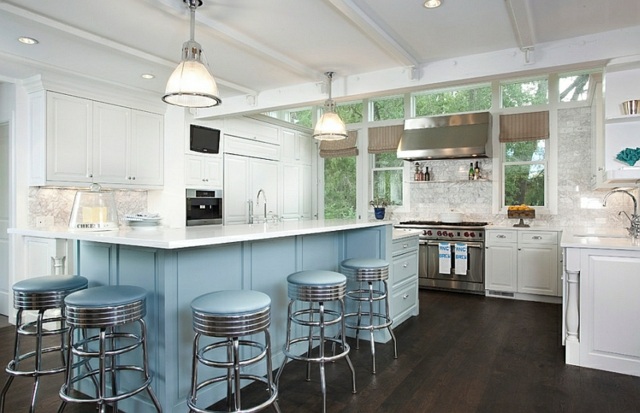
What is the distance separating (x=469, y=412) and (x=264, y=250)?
63.9 inches

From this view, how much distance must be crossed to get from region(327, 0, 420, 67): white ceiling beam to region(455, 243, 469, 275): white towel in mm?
2617

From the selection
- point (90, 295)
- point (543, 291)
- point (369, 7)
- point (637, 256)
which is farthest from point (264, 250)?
point (543, 291)

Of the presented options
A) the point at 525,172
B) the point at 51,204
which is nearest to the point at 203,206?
the point at 51,204

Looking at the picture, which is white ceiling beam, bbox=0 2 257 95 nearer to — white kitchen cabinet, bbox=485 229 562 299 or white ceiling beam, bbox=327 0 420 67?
white ceiling beam, bbox=327 0 420 67

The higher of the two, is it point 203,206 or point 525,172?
point 525,172

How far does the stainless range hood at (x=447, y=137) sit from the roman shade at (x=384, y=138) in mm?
481

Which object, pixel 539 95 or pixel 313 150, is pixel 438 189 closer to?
pixel 539 95

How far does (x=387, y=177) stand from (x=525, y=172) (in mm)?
2104

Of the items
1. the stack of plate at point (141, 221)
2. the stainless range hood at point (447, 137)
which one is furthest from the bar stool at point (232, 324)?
the stainless range hood at point (447, 137)

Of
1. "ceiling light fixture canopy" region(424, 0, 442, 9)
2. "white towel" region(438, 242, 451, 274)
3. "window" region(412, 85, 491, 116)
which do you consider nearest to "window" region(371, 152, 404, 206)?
"window" region(412, 85, 491, 116)

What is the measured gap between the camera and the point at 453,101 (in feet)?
20.9

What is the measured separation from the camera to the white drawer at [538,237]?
507cm

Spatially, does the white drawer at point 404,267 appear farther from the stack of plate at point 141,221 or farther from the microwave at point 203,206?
the microwave at point 203,206

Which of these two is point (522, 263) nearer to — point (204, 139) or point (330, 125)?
point (330, 125)
